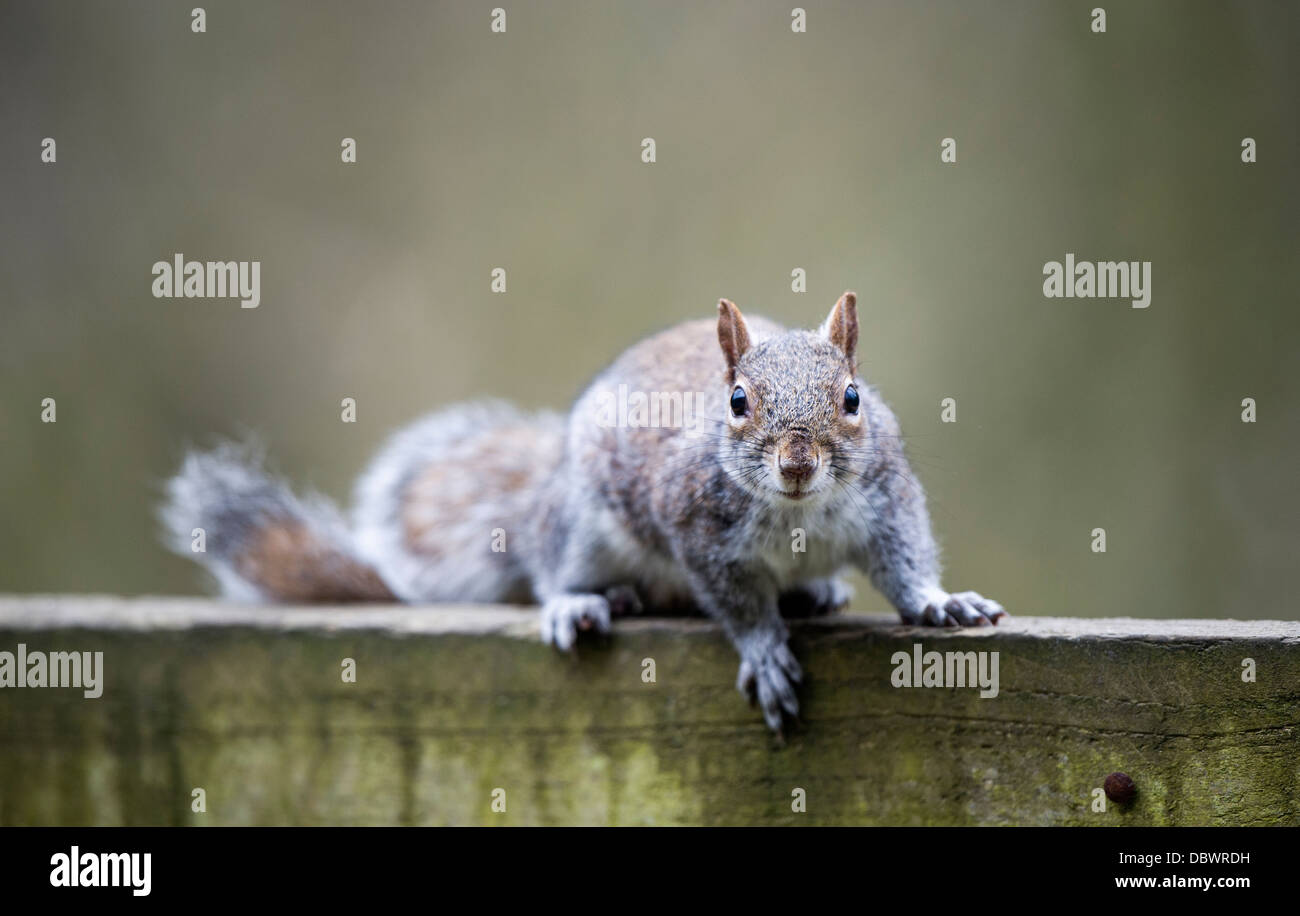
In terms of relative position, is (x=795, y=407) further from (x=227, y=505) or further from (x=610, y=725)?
(x=227, y=505)

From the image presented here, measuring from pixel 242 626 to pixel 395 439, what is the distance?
946 millimetres

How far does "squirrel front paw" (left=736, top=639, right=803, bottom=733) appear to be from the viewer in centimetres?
144

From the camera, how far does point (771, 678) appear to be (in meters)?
1.45

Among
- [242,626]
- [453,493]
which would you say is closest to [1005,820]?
[242,626]

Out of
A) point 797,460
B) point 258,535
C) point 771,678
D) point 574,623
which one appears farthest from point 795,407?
point 258,535

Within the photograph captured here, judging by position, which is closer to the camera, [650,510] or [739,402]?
[739,402]

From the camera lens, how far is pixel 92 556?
13.7 ft

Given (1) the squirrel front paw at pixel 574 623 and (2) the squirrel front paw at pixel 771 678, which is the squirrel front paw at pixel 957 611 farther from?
(1) the squirrel front paw at pixel 574 623

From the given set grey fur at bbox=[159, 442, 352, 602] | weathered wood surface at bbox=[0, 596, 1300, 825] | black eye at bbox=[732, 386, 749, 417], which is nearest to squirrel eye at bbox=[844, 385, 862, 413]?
black eye at bbox=[732, 386, 749, 417]

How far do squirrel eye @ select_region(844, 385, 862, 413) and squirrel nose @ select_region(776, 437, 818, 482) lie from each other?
9cm

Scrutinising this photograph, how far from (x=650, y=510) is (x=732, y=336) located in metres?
0.47

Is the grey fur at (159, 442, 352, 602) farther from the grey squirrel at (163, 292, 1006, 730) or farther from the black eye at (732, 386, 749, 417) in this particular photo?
the black eye at (732, 386, 749, 417)

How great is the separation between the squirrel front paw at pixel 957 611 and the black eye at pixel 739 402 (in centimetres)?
35

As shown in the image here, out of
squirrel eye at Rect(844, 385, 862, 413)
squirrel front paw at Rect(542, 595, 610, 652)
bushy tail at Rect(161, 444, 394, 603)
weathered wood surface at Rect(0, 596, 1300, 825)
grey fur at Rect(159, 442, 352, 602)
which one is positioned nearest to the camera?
weathered wood surface at Rect(0, 596, 1300, 825)
